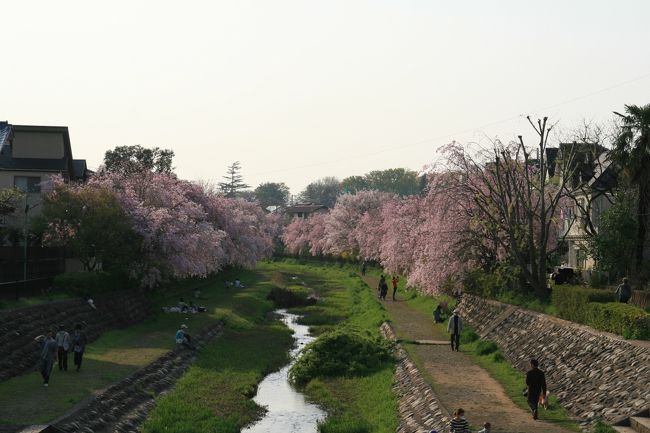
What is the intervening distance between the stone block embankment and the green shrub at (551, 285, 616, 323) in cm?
2070

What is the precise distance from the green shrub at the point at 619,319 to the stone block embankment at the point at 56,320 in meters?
21.0

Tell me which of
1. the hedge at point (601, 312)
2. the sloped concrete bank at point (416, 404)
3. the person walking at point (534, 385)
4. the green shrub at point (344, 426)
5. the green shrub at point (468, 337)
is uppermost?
the hedge at point (601, 312)

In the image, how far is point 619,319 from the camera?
25797 mm

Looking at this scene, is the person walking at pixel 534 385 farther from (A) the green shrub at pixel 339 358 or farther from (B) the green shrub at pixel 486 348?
(A) the green shrub at pixel 339 358

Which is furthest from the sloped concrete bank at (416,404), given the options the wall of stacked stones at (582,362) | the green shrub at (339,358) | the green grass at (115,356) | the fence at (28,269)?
the fence at (28,269)

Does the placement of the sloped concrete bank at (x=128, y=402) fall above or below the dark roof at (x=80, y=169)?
below

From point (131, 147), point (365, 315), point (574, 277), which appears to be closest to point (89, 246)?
point (365, 315)

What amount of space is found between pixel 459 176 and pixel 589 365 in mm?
24553

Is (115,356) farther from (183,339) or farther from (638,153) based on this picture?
(638,153)

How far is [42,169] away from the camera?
5656 centimetres

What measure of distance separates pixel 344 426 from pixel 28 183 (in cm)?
4050

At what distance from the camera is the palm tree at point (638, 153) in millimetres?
37906

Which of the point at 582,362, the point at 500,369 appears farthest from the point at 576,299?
the point at 582,362

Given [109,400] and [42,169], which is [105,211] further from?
[109,400]
